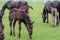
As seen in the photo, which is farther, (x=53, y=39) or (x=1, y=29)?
(x=53, y=39)

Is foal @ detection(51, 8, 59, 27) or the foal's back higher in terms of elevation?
the foal's back

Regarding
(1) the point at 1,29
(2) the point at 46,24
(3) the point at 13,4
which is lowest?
(2) the point at 46,24

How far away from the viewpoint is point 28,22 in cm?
1149

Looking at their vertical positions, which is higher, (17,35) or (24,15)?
(24,15)

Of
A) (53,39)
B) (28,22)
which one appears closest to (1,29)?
(28,22)

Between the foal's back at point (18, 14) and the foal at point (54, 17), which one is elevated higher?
the foal's back at point (18, 14)

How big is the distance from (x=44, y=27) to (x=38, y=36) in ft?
8.96

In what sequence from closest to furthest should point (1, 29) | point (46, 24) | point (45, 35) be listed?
point (1, 29), point (45, 35), point (46, 24)

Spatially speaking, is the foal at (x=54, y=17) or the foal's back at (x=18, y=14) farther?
the foal at (x=54, y=17)

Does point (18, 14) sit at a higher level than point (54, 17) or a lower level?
higher

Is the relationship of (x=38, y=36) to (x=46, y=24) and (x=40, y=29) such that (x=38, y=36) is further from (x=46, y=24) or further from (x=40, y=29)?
(x=46, y=24)

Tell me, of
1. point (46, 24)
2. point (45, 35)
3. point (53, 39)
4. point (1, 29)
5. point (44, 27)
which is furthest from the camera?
point (46, 24)

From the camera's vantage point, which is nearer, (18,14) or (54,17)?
(18,14)

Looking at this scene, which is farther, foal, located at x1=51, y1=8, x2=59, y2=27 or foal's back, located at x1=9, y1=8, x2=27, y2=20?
foal, located at x1=51, y1=8, x2=59, y2=27
